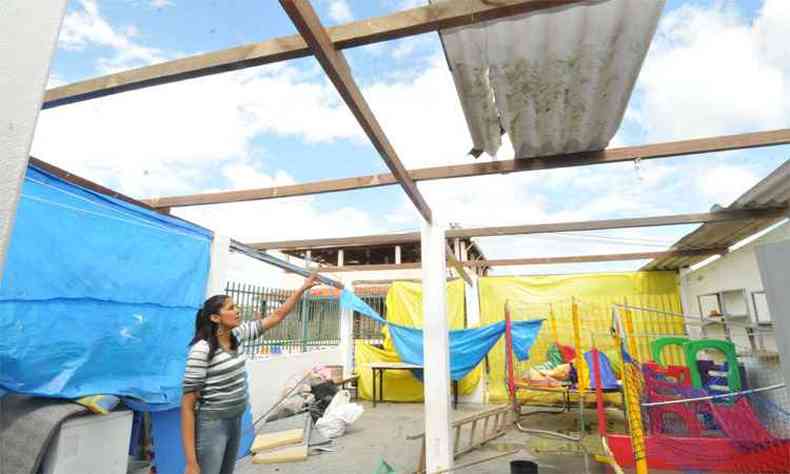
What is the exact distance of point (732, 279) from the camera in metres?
4.65

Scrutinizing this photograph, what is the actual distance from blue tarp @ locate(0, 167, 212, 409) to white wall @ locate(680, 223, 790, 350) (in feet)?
15.9

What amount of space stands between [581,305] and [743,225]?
9.13 feet

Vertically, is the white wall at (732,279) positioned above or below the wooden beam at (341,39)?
below

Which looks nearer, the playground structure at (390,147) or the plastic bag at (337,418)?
the playground structure at (390,147)

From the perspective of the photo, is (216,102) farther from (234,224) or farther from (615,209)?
(615,209)

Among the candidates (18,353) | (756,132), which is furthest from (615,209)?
(18,353)

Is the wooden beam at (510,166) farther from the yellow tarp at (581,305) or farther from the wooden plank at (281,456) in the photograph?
the yellow tarp at (581,305)

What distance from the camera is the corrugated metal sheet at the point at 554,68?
1409 millimetres

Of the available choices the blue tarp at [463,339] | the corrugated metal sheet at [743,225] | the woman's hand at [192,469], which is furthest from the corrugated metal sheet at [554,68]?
the blue tarp at [463,339]

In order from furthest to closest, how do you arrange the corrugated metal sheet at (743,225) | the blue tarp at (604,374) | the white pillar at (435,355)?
the blue tarp at (604,374) < the white pillar at (435,355) < the corrugated metal sheet at (743,225)

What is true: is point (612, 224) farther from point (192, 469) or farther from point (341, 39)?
point (192, 469)

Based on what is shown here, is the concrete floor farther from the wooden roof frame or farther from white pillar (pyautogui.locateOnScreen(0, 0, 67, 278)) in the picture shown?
white pillar (pyautogui.locateOnScreen(0, 0, 67, 278))

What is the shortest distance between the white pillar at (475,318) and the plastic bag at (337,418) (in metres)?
2.43

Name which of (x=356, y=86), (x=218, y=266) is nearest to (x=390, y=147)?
(x=356, y=86)
